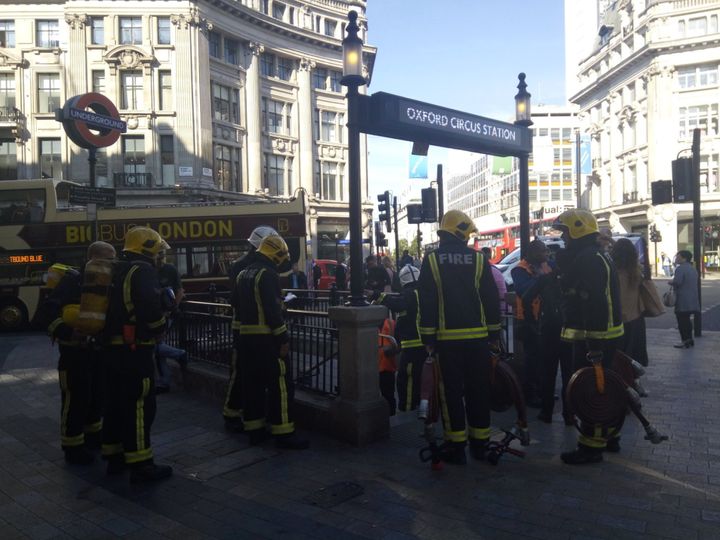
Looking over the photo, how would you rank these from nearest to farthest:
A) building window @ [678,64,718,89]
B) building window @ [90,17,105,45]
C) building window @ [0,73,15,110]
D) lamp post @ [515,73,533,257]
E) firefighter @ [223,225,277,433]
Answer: firefighter @ [223,225,277,433], lamp post @ [515,73,533,257], building window @ [0,73,15,110], building window @ [90,17,105,45], building window @ [678,64,718,89]

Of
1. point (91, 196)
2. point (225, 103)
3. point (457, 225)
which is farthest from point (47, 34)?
point (457, 225)

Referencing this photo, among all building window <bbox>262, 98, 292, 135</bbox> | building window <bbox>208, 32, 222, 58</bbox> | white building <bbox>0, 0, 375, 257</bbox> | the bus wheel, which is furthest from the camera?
building window <bbox>262, 98, 292, 135</bbox>

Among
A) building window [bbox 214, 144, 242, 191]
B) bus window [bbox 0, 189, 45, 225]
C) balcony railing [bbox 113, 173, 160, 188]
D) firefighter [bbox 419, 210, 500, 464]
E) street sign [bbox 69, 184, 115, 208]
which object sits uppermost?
building window [bbox 214, 144, 242, 191]

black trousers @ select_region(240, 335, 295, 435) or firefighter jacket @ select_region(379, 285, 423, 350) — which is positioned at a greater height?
firefighter jacket @ select_region(379, 285, 423, 350)

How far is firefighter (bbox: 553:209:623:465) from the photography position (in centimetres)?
450

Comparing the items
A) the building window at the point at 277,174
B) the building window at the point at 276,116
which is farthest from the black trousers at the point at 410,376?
the building window at the point at 276,116

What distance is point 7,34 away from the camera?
31859 millimetres

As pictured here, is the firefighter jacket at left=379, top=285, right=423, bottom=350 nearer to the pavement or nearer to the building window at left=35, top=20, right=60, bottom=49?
the pavement

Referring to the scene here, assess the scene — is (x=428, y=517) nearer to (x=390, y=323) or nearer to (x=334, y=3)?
(x=390, y=323)

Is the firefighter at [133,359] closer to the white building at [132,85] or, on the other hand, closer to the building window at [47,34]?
the white building at [132,85]

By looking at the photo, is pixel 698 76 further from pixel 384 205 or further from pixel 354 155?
pixel 354 155

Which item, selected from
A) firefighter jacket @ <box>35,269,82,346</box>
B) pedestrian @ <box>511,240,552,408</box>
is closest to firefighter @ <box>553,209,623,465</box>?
pedestrian @ <box>511,240,552,408</box>

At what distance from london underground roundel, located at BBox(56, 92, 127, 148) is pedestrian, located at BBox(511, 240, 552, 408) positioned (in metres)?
7.57

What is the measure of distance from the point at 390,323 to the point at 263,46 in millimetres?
35413
